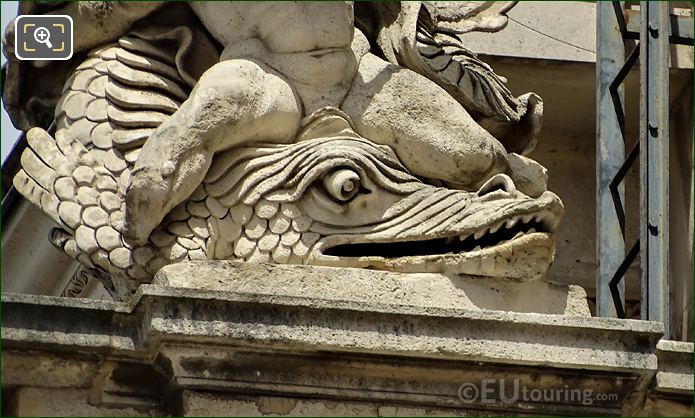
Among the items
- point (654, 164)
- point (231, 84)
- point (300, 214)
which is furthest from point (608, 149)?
point (231, 84)

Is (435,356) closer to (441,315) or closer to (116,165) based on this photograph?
(441,315)

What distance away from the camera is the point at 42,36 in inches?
311

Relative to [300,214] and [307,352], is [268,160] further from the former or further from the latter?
[307,352]

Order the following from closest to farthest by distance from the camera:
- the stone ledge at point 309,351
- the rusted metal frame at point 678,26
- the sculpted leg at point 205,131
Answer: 1. the stone ledge at point 309,351
2. the sculpted leg at point 205,131
3. the rusted metal frame at point 678,26

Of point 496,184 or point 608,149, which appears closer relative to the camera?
point 496,184

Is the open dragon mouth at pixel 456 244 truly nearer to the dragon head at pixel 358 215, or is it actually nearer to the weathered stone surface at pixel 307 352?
the dragon head at pixel 358 215

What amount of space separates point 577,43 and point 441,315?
270 cm

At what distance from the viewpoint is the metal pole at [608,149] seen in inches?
323

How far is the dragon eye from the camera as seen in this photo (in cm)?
754

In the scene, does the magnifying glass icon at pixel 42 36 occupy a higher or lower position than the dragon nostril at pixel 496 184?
higher

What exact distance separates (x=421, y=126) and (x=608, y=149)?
102 cm

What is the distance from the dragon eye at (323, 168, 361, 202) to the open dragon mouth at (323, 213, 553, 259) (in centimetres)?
15

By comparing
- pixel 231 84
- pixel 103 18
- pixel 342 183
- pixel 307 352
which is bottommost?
pixel 307 352

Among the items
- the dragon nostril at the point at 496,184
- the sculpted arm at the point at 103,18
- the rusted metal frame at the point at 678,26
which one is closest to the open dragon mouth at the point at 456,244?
the dragon nostril at the point at 496,184
